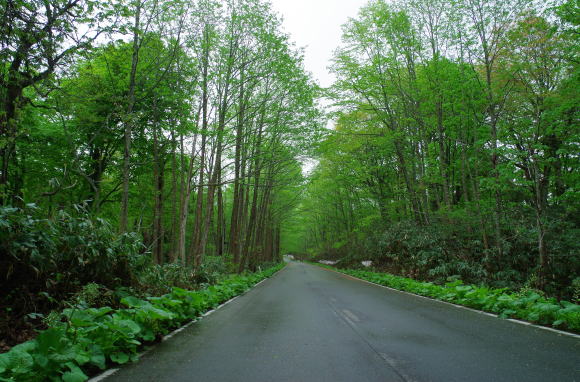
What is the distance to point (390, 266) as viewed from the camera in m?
20.9

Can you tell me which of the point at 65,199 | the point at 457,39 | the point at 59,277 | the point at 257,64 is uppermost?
the point at 457,39

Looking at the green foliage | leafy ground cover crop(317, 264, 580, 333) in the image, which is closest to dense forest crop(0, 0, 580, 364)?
the green foliage

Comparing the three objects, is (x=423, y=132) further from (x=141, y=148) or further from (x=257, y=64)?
(x=141, y=148)

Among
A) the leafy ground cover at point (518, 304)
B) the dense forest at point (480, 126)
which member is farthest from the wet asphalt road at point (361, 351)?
the dense forest at point (480, 126)

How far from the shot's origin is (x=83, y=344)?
380 centimetres

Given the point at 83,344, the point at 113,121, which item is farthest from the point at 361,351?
the point at 113,121

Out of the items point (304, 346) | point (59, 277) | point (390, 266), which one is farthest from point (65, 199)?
point (390, 266)

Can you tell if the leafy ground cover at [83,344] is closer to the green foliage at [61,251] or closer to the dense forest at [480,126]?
the green foliage at [61,251]

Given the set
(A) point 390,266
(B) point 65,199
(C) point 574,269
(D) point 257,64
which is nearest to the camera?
(C) point 574,269

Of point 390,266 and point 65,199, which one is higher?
point 65,199

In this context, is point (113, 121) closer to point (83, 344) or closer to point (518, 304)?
point (83, 344)

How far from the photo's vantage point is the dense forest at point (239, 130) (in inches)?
232

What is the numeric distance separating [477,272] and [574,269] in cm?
304

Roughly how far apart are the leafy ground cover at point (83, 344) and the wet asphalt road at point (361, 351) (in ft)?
1.05
